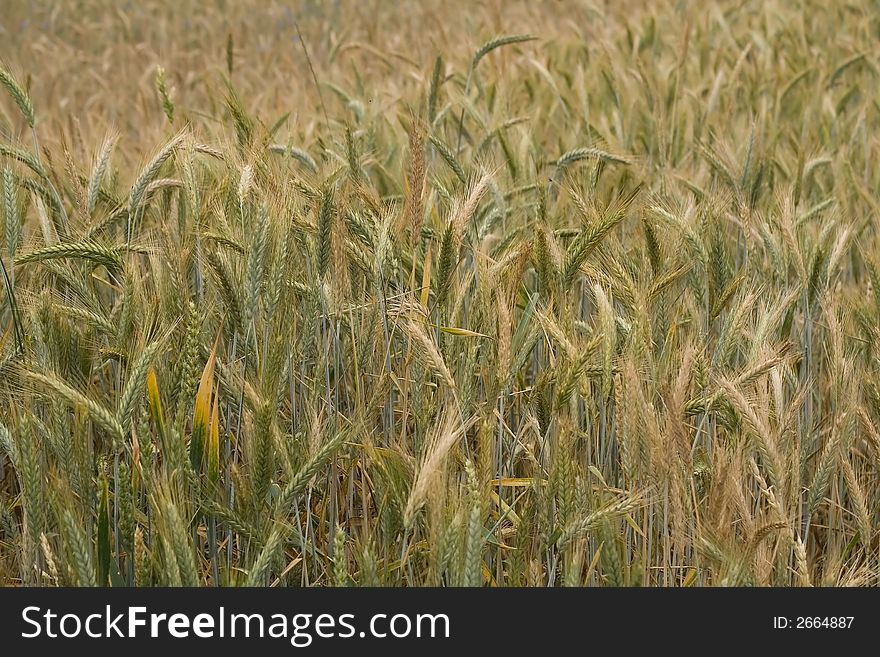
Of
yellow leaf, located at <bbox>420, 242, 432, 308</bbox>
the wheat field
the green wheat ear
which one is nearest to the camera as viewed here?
the wheat field

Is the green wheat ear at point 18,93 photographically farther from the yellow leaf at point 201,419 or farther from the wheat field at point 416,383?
the yellow leaf at point 201,419

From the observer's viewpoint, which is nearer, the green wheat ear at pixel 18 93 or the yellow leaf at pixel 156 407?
the yellow leaf at pixel 156 407

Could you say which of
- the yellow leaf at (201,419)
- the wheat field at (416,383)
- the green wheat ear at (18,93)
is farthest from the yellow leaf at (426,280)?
the green wheat ear at (18,93)

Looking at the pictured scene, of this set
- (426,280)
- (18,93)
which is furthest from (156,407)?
(18,93)

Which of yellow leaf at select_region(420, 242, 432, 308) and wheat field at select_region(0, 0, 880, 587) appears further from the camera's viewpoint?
yellow leaf at select_region(420, 242, 432, 308)

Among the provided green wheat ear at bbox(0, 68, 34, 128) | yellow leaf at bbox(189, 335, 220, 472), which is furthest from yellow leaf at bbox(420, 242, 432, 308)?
green wheat ear at bbox(0, 68, 34, 128)

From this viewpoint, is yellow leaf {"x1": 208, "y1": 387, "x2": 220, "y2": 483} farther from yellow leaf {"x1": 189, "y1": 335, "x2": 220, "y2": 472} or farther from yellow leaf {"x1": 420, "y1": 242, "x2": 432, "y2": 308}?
yellow leaf {"x1": 420, "y1": 242, "x2": 432, "y2": 308}

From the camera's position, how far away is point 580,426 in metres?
1.95

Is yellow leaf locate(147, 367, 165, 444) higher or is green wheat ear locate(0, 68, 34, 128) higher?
green wheat ear locate(0, 68, 34, 128)

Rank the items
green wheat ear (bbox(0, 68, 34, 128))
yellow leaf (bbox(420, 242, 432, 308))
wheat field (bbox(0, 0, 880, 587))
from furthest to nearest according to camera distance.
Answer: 1. green wheat ear (bbox(0, 68, 34, 128))
2. yellow leaf (bbox(420, 242, 432, 308))
3. wheat field (bbox(0, 0, 880, 587))

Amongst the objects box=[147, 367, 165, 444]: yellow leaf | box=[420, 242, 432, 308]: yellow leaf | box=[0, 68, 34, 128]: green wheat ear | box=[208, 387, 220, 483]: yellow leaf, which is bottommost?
box=[208, 387, 220, 483]: yellow leaf

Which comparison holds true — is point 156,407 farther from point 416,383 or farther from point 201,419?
point 416,383
